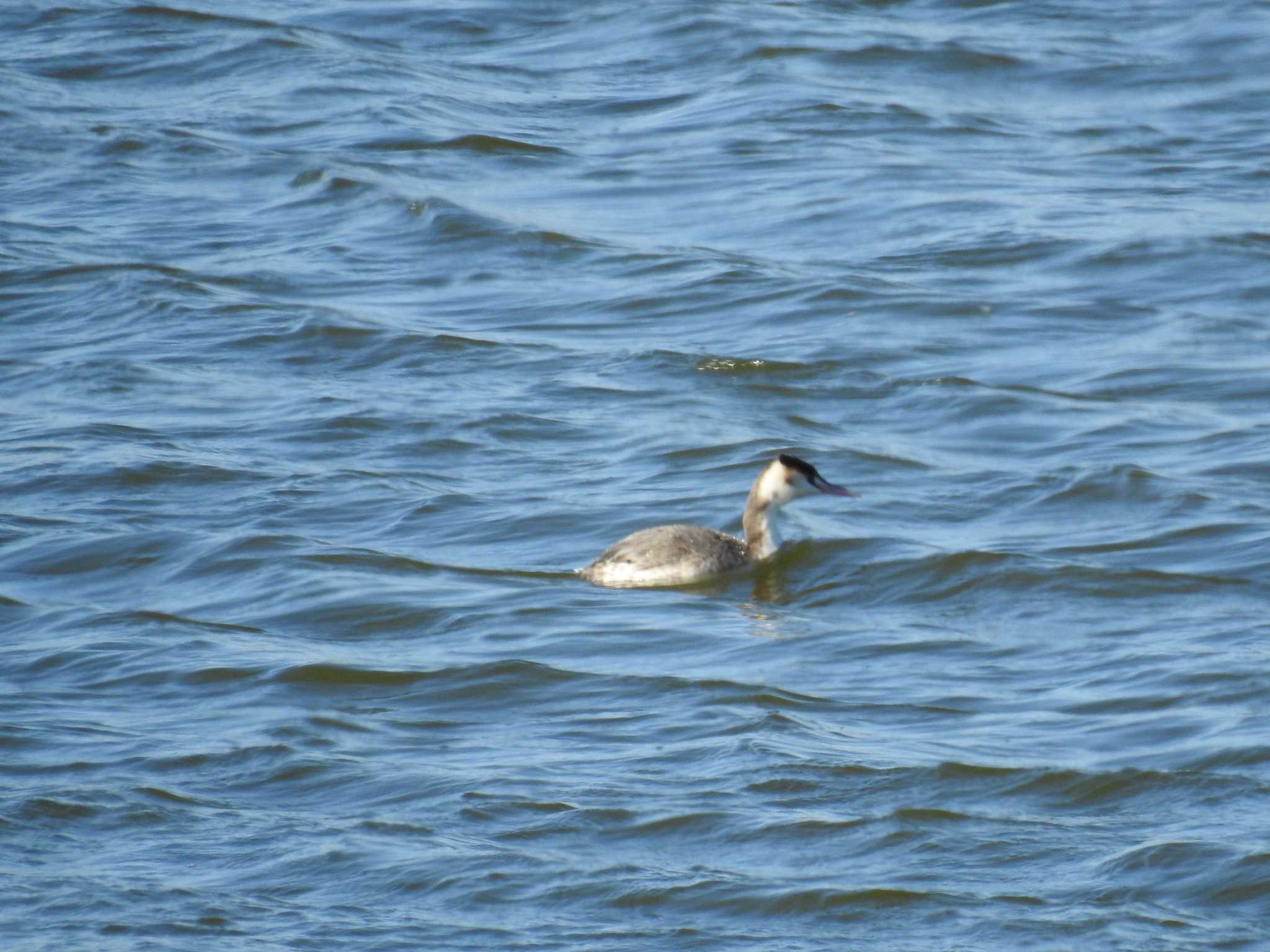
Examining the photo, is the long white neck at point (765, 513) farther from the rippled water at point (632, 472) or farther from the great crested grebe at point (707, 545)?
the rippled water at point (632, 472)

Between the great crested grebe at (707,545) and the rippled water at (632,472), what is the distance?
0.12 metres

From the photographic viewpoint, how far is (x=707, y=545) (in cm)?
1124

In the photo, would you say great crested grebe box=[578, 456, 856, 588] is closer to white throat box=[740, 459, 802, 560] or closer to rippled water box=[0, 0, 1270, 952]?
white throat box=[740, 459, 802, 560]

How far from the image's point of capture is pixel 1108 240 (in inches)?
623

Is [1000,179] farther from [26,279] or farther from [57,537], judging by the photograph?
[57,537]

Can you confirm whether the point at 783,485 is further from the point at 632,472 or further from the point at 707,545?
the point at 632,472

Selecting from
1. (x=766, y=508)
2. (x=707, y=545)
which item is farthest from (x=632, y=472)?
(x=707, y=545)

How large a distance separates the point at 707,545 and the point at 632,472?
129 cm

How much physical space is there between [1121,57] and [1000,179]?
365 cm

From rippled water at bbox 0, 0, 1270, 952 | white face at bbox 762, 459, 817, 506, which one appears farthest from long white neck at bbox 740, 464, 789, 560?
rippled water at bbox 0, 0, 1270, 952

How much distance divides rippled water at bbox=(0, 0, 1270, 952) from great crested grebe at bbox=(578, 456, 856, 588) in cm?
12

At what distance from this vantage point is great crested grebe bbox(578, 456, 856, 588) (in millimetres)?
10750

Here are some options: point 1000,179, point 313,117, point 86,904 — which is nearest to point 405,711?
point 86,904

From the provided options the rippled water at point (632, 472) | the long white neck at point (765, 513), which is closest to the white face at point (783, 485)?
the long white neck at point (765, 513)
